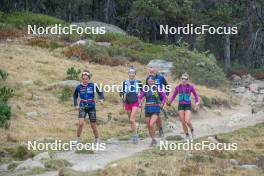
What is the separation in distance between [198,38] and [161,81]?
33.3 metres

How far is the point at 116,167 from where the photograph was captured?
12320 millimetres

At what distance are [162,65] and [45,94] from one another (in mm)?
9952

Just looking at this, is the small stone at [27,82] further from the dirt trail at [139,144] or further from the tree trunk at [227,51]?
the tree trunk at [227,51]

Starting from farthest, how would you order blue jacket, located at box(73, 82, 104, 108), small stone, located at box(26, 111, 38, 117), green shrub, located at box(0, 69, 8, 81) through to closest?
green shrub, located at box(0, 69, 8, 81)
small stone, located at box(26, 111, 38, 117)
blue jacket, located at box(73, 82, 104, 108)

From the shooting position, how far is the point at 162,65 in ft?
100

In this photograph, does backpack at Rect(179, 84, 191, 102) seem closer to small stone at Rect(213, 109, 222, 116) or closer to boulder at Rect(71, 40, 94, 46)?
small stone at Rect(213, 109, 222, 116)

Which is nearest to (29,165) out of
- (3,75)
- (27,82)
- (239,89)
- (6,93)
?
(6,93)

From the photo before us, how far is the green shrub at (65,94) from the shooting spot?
21.1 metres

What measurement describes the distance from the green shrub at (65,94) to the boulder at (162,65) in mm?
8210

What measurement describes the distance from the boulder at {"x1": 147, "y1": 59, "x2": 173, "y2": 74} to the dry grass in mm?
749

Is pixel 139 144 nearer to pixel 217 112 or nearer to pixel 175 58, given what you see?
pixel 217 112

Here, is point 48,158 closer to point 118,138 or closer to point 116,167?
point 116,167

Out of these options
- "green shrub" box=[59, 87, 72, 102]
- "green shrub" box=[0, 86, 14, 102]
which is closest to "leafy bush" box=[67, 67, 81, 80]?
"green shrub" box=[59, 87, 72, 102]

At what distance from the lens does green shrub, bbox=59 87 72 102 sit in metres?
21.1
